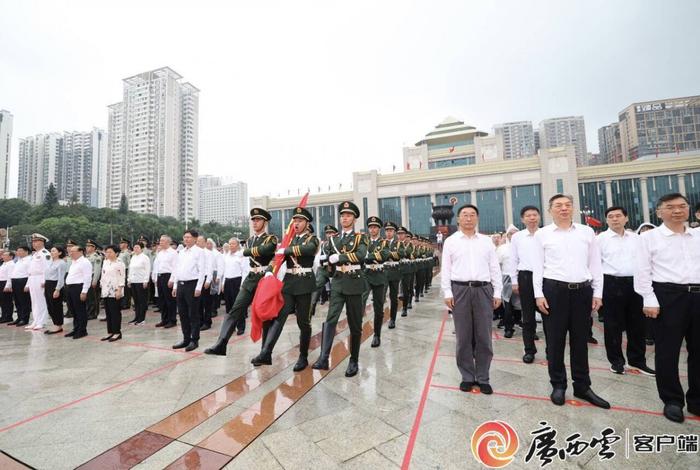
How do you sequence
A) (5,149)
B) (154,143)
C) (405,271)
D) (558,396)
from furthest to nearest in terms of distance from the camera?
(154,143), (5,149), (405,271), (558,396)

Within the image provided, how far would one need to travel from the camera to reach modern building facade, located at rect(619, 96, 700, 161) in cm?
6606

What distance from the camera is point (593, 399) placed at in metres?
2.90

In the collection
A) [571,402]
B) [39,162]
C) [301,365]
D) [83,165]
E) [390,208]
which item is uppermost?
[39,162]

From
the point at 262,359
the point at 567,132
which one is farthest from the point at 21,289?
the point at 567,132

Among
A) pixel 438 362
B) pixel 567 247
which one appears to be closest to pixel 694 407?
pixel 567 247

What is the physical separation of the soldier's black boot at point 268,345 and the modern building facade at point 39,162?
418ft

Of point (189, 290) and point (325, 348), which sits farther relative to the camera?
point (189, 290)

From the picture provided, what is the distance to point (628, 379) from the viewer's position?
3.51 m

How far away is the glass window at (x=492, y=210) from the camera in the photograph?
4188 centimetres

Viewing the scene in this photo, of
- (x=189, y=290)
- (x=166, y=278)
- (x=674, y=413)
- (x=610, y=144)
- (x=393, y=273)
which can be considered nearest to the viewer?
(x=674, y=413)

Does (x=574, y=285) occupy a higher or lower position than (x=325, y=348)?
higher

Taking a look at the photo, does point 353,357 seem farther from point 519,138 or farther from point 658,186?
point 519,138

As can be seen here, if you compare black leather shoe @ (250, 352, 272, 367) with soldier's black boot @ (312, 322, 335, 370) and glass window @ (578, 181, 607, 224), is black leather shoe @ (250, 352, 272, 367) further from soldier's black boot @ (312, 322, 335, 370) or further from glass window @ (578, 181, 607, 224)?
glass window @ (578, 181, 607, 224)

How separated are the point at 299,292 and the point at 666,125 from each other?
307 ft
